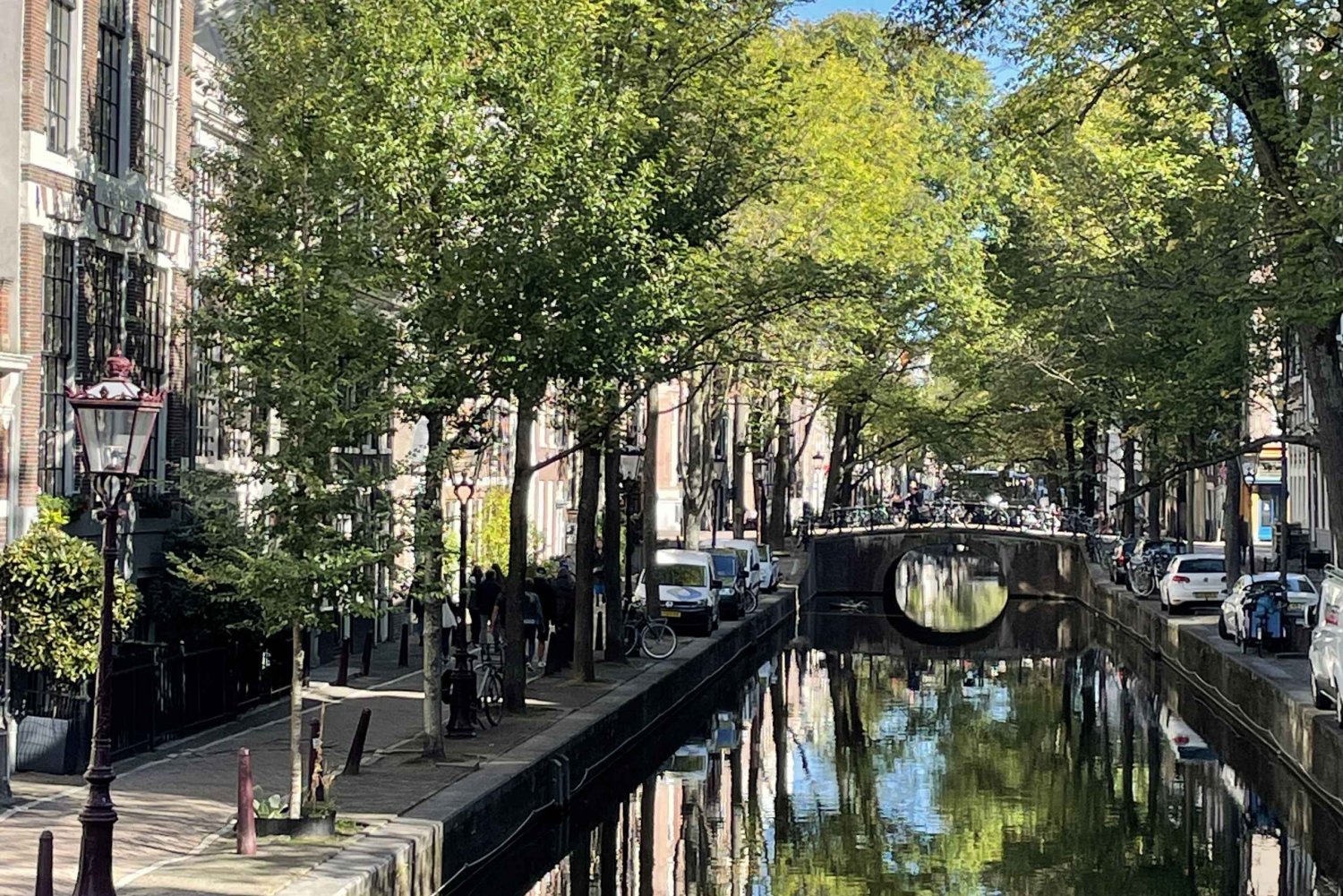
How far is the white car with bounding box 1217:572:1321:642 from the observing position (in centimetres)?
4044

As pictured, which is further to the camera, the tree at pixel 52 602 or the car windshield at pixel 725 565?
the car windshield at pixel 725 565

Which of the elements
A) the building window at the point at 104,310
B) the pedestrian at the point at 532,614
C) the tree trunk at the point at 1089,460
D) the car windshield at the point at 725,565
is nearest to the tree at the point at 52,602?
the building window at the point at 104,310

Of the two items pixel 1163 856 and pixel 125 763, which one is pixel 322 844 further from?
pixel 1163 856

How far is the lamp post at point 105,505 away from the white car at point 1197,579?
4134 centimetres

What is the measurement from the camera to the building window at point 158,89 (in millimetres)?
27375

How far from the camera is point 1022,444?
358 ft

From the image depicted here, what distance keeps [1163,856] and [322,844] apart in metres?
11.5

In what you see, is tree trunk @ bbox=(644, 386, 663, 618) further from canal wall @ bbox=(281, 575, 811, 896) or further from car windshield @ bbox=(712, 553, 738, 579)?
car windshield @ bbox=(712, 553, 738, 579)

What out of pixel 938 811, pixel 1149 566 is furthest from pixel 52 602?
pixel 1149 566

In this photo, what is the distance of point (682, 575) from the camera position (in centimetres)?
4962

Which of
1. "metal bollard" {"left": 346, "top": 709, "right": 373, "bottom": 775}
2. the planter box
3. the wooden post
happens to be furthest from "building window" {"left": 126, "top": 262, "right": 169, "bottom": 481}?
the planter box

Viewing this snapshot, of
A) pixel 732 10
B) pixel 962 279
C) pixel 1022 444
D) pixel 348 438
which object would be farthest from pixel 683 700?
pixel 1022 444

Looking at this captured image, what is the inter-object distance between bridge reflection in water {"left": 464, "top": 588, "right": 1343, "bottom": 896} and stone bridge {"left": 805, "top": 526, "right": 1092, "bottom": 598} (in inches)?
1389

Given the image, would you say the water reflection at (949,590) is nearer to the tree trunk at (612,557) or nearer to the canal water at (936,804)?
the canal water at (936,804)
